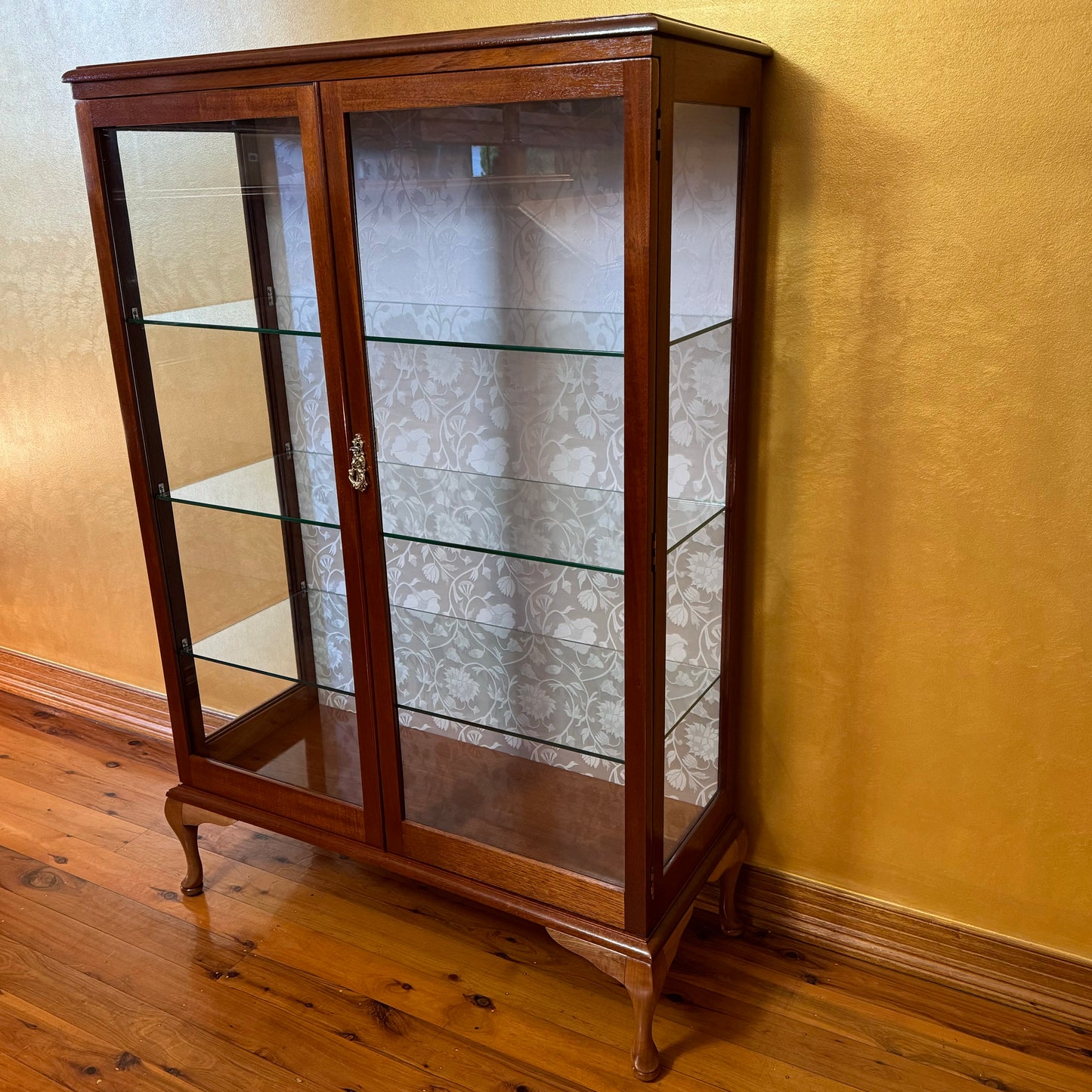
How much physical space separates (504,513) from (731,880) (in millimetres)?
733

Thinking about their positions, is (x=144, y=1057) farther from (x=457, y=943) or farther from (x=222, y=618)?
(x=222, y=618)

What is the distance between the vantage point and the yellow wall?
52.8 inches

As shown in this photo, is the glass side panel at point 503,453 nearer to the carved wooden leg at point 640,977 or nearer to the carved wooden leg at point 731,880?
the carved wooden leg at point 640,977

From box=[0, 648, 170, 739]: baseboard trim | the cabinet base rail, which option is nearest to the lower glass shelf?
the cabinet base rail

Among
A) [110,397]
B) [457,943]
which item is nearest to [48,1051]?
[457,943]

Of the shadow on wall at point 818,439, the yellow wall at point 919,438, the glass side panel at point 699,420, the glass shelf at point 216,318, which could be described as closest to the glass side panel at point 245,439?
the glass shelf at point 216,318

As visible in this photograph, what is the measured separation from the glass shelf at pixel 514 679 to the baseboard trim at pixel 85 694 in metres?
1.08

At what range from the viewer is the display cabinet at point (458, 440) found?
4.25 ft

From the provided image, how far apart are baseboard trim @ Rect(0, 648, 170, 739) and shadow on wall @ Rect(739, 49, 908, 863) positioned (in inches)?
57.0

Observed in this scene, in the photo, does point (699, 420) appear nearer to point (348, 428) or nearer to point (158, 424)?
point (348, 428)

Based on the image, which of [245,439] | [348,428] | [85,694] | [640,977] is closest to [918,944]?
[640,977]

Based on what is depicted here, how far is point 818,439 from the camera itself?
5.09 feet

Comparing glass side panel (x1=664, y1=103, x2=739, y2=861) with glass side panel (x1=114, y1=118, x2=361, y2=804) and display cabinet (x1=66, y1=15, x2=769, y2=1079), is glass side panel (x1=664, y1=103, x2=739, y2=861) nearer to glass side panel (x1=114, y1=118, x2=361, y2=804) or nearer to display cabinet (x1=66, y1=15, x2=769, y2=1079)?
display cabinet (x1=66, y1=15, x2=769, y2=1079)

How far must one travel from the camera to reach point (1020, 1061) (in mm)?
1549
